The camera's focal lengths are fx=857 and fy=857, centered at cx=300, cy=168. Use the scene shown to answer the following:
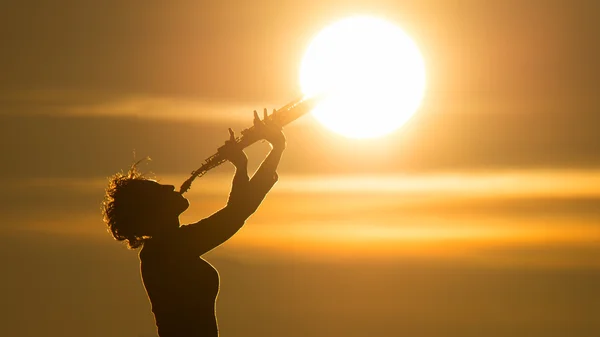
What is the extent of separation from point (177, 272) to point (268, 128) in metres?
1.55

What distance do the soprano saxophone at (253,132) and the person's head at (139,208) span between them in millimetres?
899

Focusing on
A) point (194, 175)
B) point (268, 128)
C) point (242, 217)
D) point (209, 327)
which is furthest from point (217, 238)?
point (194, 175)

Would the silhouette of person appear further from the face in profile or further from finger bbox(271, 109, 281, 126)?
finger bbox(271, 109, 281, 126)

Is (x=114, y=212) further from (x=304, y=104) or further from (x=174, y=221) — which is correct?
(x=304, y=104)

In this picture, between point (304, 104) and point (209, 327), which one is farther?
point (304, 104)

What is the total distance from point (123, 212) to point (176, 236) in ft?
1.75

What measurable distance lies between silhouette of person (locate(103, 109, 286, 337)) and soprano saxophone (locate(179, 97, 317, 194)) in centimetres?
38

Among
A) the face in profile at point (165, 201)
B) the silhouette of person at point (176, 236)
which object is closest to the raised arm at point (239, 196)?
the silhouette of person at point (176, 236)

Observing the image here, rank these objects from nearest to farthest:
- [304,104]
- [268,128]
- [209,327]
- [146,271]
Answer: [209,327]
[146,271]
[268,128]
[304,104]

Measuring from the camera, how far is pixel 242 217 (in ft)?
21.3

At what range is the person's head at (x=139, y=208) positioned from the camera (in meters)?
6.47

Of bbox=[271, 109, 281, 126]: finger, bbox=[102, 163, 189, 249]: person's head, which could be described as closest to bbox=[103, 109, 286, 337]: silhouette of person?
bbox=[102, 163, 189, 249]: person's head

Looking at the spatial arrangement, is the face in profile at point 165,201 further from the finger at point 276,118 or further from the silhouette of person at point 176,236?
the finger at point 276,118

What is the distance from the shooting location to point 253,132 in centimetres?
717
